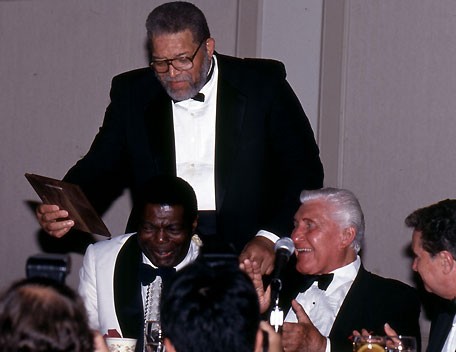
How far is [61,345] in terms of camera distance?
2.17 m

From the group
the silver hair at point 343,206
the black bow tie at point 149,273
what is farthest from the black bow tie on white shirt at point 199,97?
the black bow tie at point 149,273

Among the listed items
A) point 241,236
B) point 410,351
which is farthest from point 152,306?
point 410,351

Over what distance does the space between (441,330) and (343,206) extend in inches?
31.4

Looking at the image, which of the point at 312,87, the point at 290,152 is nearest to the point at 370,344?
the point at 290,152

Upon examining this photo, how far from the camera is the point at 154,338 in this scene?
10.9 ft

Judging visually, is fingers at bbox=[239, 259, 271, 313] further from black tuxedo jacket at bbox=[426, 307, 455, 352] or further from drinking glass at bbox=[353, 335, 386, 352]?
black tuxedo jacket at bbox=[426, 307, 455, 352]

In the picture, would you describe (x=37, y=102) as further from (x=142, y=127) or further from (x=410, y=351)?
(x=410, y=351)

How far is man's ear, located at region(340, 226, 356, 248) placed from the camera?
4.44 meters

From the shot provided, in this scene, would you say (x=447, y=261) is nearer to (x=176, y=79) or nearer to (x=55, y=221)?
(x=176, y=79)

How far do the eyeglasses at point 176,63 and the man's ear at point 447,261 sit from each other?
1.22 meters

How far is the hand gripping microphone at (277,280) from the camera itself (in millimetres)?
3100

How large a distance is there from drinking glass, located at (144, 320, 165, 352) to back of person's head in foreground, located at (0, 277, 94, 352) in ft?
3.47

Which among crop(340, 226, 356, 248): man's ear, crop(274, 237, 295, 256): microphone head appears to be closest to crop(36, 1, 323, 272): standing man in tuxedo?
crop(340, 226, 356, 248): man's ear

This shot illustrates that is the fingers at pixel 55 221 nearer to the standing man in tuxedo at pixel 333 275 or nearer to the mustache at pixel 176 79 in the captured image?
the mustache at pixel 176 79
